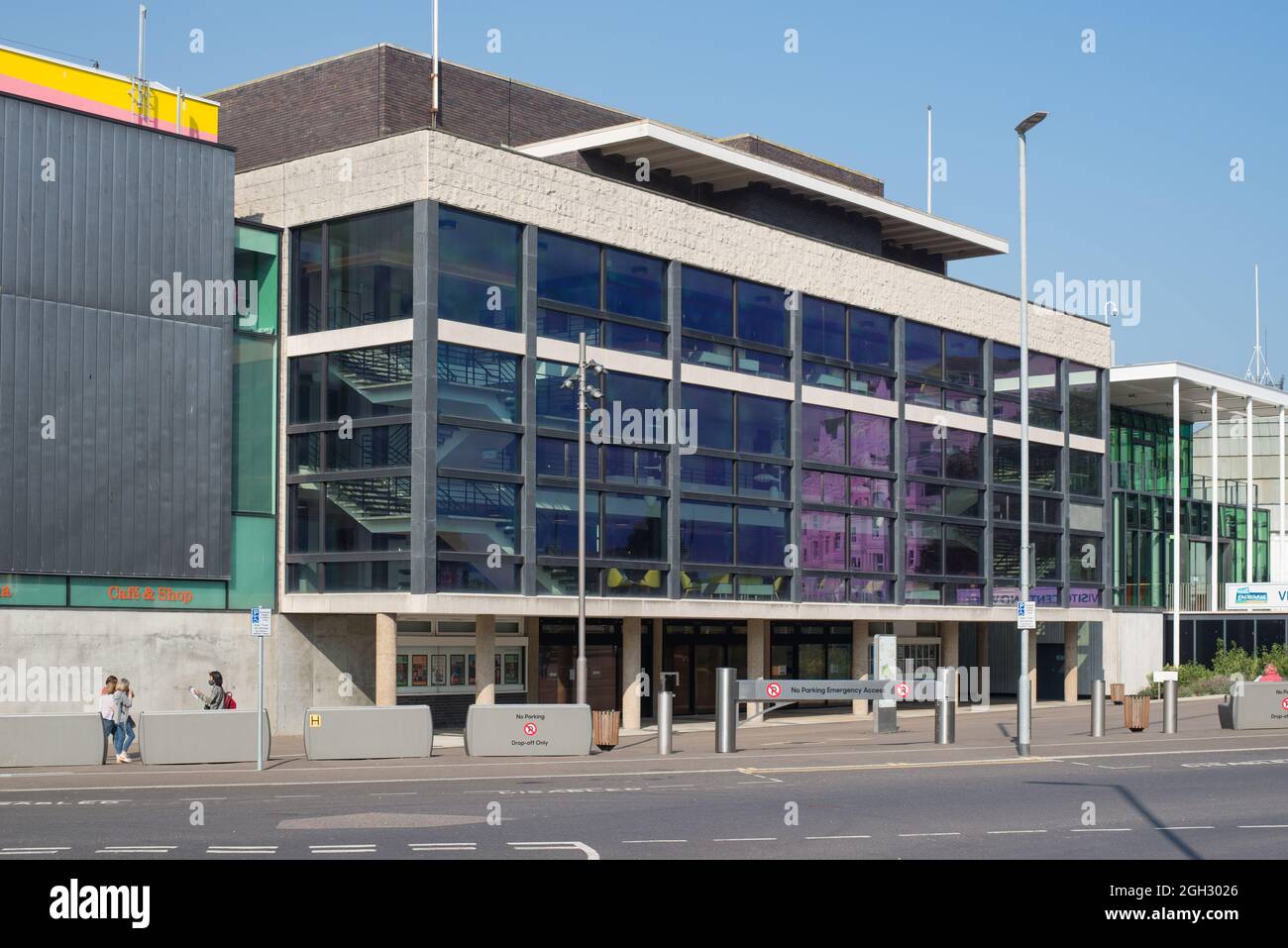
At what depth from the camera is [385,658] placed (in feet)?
120

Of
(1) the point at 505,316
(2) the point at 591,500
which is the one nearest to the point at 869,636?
(2) the point at 591,500

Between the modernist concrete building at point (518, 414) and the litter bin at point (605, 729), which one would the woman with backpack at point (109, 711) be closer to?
the modernist concrete building at point (518, 414)

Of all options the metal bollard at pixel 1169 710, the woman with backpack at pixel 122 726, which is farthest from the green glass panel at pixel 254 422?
the metal bollard at pixel 1169 710

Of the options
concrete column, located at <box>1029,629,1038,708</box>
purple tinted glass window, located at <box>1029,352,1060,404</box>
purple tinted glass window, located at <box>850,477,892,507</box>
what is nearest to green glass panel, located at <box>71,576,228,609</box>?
purple tinted glass window, located at <box>850,477,892,507</box>

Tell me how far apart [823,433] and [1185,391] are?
2608 centimetres

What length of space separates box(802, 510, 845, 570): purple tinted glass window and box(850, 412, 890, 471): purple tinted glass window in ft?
6.82

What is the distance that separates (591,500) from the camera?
4000cm

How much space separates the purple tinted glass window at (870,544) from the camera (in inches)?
1892

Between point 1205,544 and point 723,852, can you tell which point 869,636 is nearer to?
point 1205,544

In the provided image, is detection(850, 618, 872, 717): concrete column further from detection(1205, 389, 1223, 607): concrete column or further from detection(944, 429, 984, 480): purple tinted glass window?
detection(1205, 389, 1223, 607): concrete column

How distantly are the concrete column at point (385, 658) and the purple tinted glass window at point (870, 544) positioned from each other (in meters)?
16.6

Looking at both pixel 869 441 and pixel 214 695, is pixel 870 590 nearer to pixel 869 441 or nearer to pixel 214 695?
pixel 869 441

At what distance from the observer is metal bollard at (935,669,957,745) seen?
3575 cm

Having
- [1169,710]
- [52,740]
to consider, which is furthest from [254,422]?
[1169,710]
